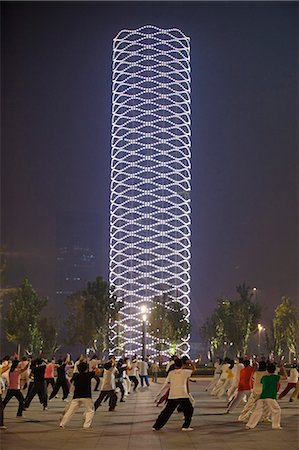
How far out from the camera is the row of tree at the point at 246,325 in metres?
85.8

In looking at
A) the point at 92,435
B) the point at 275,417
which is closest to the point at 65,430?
the point at 92,435

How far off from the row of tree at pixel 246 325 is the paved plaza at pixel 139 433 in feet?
196

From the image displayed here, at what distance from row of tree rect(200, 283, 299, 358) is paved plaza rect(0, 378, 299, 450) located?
59.8 m

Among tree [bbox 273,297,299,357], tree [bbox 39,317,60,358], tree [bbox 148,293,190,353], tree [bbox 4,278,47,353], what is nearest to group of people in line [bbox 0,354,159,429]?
tree [bbox 148,293,190,353]

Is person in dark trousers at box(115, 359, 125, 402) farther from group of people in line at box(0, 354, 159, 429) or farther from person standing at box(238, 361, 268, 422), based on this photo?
person standing at box(238, 361, 268, 422)

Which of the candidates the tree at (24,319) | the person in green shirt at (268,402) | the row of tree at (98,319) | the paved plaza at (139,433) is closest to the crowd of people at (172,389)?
the person in green shirt at (268,402)

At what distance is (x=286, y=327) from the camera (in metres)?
93.9

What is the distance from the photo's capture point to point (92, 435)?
1848 centimetres

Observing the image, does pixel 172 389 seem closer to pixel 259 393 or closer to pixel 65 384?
pixel 259 393

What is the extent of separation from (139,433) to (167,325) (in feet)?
212

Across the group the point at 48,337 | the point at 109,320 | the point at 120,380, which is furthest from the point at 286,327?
the point at 120,380

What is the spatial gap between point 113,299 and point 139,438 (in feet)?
214

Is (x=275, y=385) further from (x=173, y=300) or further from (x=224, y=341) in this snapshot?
(x=224, y=341)

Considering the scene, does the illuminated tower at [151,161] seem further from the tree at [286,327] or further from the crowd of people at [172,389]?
the crowd of people at [172,389]
